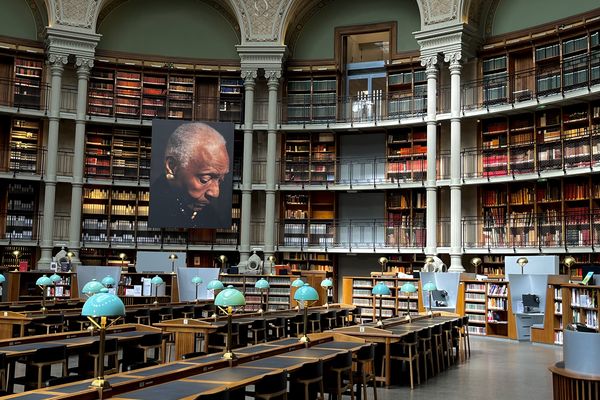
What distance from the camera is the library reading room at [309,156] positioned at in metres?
14.3

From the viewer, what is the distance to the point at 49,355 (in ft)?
21.4

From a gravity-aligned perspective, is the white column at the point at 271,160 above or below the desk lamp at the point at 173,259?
above

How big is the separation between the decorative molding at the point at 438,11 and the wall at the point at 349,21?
4.24 ft

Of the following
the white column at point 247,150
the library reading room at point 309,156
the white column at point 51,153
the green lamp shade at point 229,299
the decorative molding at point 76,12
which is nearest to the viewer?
the green lamp shade at point 229,299

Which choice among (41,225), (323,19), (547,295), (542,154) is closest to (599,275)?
(547,295)

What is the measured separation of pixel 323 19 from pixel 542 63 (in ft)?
19.8

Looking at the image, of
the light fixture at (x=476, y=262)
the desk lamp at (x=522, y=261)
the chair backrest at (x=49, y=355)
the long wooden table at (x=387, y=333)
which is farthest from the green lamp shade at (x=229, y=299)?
the light fixture at (x=476, y=262)

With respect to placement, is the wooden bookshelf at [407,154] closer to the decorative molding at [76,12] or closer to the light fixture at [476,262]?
the light fixture at [476,262]

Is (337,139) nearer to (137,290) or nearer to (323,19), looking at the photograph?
(323,19)

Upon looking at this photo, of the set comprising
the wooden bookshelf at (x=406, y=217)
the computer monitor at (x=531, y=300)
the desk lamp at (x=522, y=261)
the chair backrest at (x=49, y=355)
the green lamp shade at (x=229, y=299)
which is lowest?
the chair backrest at (x=49, y=355)

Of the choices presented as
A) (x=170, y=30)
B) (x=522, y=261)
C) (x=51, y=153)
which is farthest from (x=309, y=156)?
(x=522, y=261)

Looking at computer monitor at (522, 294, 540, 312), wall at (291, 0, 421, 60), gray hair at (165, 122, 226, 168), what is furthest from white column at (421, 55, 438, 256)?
gray hair at (165, 122, 226, 168)

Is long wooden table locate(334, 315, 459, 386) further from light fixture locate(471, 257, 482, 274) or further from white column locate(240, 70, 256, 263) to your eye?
white column locate(240, 70, 256, 263)

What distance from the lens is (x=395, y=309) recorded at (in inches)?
582
